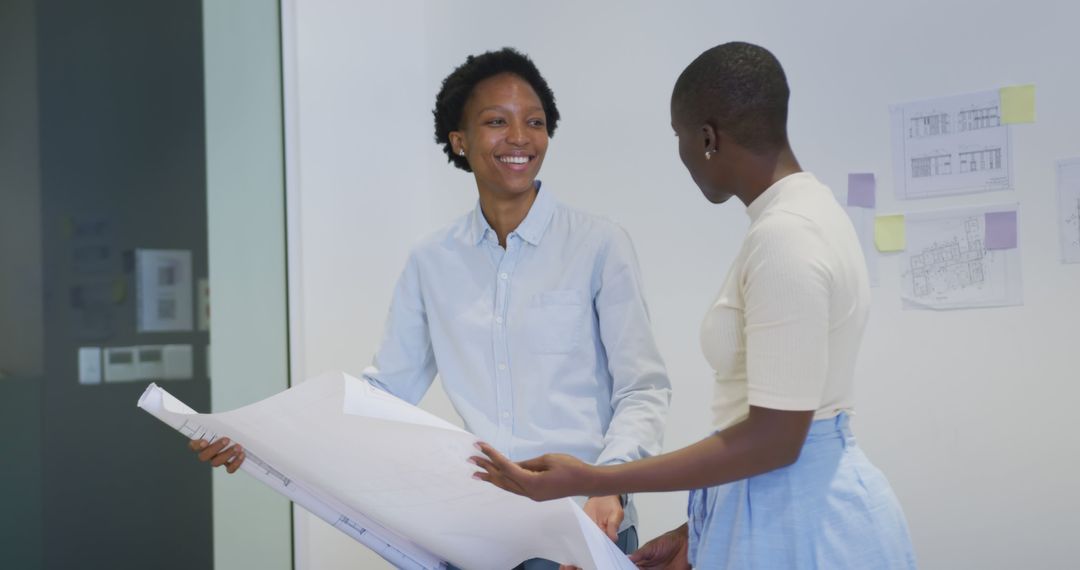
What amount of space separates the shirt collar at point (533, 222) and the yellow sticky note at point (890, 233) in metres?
1.21

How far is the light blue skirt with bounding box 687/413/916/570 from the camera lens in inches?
39.5

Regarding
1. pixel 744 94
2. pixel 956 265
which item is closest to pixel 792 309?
pixel 744 94

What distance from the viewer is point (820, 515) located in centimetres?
101

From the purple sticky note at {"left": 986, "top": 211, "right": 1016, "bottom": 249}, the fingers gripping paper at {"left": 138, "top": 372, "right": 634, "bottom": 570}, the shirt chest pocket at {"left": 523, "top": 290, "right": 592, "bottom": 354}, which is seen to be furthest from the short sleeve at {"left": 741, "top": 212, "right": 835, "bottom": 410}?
the purple sticky note at {"left": 986, "top": 211, "right": 1016, "bottom": 249}

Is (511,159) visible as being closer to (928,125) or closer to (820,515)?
(820,515)

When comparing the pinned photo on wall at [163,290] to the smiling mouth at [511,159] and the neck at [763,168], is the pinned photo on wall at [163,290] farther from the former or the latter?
the neck at [763,168]

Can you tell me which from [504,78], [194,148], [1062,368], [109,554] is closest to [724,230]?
[1062,368]

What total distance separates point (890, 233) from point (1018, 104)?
0.43 meters

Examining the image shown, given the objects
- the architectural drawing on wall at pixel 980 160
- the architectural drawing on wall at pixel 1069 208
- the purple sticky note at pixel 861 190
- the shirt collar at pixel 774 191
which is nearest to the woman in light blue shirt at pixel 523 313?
the shirt collar at pixel 774 191

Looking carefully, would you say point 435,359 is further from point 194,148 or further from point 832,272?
point 194,148

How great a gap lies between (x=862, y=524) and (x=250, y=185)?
2.19m

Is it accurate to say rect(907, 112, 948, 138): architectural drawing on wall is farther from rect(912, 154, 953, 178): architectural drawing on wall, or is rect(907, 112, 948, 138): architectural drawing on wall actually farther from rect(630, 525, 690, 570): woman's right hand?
rect(630, 525, 690, 570): woman's right hand

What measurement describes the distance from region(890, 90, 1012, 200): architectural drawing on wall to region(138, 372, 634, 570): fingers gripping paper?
5.53 feet

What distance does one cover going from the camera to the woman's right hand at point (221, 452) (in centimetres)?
139
